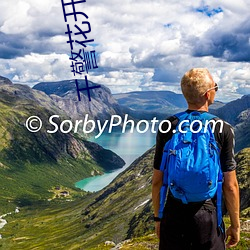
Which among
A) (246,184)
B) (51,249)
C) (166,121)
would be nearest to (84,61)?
(246,184)

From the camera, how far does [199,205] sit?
10797mm

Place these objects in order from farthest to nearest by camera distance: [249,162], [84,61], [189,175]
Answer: [249,162] → [84,61] → [189,175]

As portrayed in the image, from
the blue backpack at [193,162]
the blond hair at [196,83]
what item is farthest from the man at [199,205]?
the blue backpack at [193,162]

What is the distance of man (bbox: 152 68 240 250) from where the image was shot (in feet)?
35.8

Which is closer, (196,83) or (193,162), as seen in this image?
(193,162)

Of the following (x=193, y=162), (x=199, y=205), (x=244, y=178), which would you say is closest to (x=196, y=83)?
(x=193, y=162)

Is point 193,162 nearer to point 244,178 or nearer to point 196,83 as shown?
point 196,83

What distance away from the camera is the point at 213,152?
412 inches

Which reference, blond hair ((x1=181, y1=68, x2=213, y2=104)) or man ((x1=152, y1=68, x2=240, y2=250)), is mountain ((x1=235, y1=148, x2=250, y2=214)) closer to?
man ((x1=152, y1=68, x2=240, y2=250))

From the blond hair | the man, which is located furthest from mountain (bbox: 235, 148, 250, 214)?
the blond hair

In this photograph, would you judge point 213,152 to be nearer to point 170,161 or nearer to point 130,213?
point 170,161

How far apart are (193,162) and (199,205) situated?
144 cm

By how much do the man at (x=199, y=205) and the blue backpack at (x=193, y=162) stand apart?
34 cm

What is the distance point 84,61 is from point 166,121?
58.2 meters
